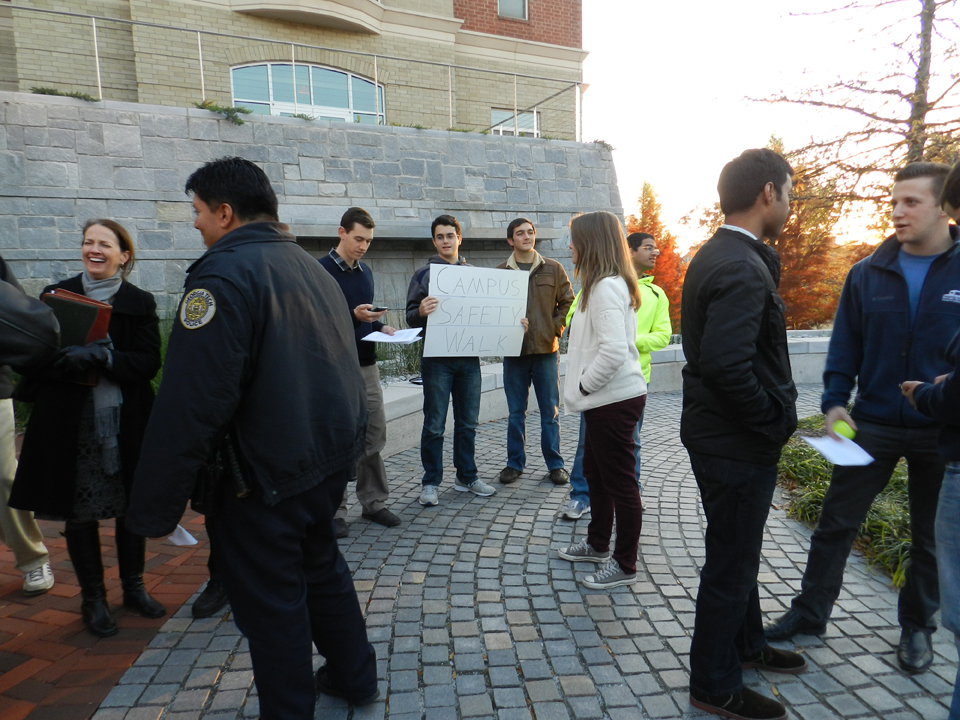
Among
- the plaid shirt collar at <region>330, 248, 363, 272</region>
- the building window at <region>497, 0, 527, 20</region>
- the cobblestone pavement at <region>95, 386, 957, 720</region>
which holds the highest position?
the building window at <region>497, 0, 527, 20</region>

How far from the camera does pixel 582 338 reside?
3543 millimetres

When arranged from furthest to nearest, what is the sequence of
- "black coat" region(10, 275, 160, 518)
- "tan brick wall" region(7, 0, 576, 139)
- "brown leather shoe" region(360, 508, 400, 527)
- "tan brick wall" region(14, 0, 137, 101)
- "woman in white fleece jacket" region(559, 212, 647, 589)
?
"tan brick wall" region(7, 0, 576, 139)
"tan brick wall" region(14, 0, 137, 101)
"brown leather shoe" region(360, 508, 400, 527)
"woman in white fleece jacket" region(559, 212, 647, 589)
"black coat" region(10, 275, 160, 518)

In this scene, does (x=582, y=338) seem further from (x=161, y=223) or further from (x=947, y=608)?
(x=161, y=223)

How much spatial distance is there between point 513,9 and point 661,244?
14426 millimetres

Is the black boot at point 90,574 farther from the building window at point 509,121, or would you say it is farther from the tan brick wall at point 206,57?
the building window at point 509,121

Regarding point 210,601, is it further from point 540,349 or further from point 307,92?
point 307,92

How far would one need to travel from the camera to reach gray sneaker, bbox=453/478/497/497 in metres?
4.98

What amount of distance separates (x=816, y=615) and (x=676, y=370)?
7507 mm

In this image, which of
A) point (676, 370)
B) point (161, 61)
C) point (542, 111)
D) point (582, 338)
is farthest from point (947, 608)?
point (542, 111)

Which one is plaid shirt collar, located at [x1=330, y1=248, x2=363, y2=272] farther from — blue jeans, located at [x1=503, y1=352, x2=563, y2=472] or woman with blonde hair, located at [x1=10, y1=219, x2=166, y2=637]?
blue jeans, located at [x1=503, y1=352, x2=563, y2=472]

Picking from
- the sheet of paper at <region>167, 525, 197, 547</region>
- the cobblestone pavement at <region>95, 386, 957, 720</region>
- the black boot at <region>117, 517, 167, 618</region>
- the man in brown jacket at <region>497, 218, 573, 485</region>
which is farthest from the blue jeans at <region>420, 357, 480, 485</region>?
the sheet of paper at <region>167, 525, 197, 547</region>

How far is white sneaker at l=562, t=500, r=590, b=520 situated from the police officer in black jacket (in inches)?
95.4

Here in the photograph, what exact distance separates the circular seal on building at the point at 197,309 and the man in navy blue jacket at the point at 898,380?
2.39 meters

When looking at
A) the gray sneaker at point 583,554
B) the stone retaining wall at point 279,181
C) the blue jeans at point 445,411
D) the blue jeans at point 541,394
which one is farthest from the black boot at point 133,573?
the stone retaining wall at point 279,181
